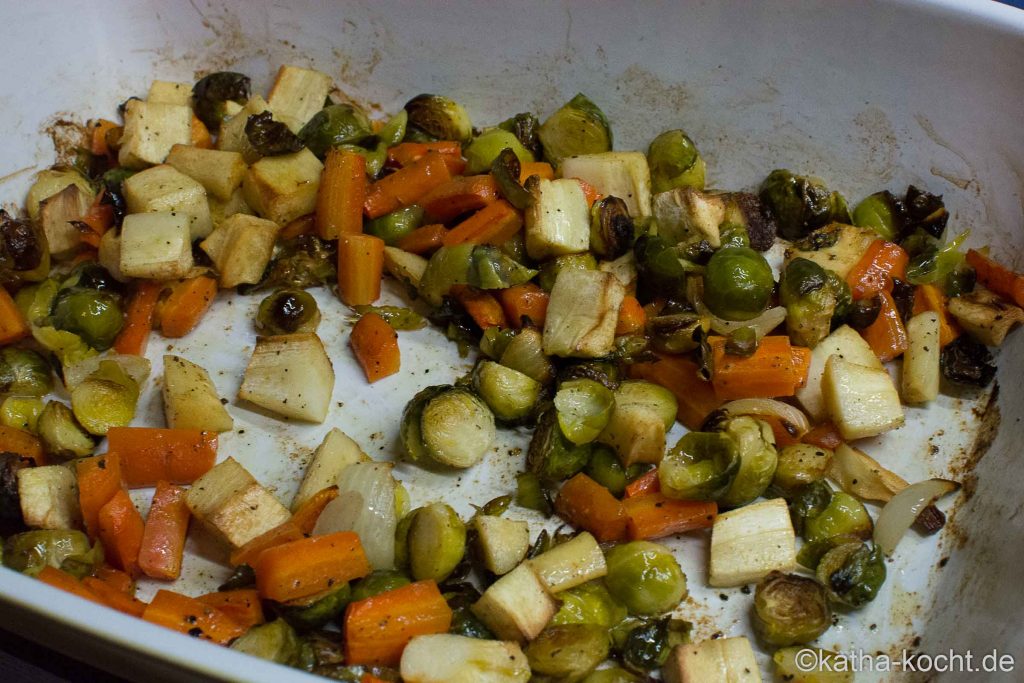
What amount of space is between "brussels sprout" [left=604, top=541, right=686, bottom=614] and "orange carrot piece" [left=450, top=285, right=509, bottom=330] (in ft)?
3.20

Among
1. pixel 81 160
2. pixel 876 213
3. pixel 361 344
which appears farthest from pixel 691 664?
pixel 81 160

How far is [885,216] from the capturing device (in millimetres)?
3475

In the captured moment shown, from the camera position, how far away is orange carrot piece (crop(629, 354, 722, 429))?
3076 mm

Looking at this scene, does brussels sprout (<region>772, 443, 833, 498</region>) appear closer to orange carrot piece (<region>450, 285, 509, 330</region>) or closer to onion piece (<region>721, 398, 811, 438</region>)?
onion piece (<region>721, 398, 811, 438</region>)

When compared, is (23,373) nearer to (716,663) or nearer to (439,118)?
(439,118)

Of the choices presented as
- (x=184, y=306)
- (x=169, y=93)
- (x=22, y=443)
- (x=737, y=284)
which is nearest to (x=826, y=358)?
(x=737, y=284)

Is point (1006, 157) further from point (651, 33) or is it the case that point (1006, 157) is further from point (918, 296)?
point (651, 33)

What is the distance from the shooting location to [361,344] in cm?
328

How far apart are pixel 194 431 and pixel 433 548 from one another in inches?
36.9

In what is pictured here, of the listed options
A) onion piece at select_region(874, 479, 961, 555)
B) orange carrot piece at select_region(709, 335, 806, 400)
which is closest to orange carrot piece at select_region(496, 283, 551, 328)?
orange carrot piece at select_region(709, 335, 806, 400)

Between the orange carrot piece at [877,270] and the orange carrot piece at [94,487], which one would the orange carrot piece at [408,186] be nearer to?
the orange carrot piece at [94,487]

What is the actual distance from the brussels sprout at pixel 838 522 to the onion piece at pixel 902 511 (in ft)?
0.17

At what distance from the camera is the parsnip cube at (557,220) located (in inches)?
129

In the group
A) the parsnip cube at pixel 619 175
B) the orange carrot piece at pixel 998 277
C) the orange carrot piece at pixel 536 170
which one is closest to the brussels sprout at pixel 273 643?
the orange carrot piece at pixel 536 170
